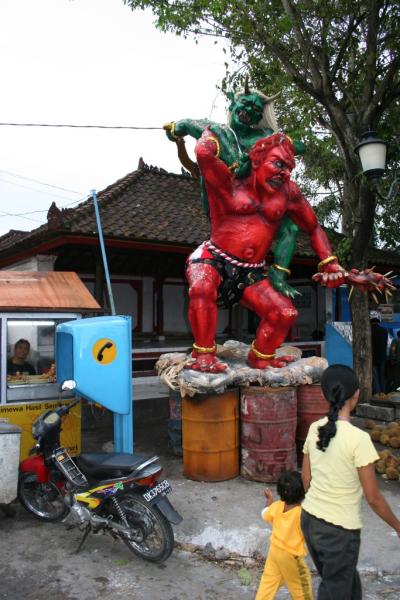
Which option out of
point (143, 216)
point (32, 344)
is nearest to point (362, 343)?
point (143, 216)

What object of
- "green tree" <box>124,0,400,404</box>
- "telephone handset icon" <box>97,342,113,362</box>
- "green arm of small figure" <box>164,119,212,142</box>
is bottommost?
"telephone handset icon" <box>97,342,113,362</box>

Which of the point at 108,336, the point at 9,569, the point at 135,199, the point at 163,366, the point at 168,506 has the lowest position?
the point at 9,569

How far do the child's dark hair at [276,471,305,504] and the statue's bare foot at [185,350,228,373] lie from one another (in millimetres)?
2449

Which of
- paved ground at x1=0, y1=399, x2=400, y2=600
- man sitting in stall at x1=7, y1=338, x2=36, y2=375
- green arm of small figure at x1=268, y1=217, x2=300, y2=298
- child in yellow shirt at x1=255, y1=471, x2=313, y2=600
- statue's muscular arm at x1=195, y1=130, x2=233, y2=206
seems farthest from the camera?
green arm of small figure at x1=268, y1=217, x2=300, y2=298

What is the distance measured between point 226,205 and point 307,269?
7.18 meters

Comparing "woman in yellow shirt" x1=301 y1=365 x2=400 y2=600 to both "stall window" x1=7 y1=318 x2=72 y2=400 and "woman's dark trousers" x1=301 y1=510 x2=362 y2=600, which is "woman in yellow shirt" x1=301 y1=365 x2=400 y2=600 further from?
"stall window" x1=7 y1=318 x2=72 y2=400

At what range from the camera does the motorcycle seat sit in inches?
148

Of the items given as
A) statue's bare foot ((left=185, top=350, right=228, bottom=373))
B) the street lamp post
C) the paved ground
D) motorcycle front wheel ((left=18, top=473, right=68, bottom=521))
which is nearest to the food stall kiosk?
motorcycle front wheel ((left=18, top=473, right=68, bottom=521))

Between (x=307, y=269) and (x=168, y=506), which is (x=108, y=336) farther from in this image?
(x=307, y=269)

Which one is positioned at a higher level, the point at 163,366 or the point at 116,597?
the point at 163,366

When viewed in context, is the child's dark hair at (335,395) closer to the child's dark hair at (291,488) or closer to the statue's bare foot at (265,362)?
the child's dark hair at (291,488)

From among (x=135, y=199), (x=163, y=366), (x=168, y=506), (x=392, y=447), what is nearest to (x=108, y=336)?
(x=163, y=366)

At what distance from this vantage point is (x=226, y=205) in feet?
17.3

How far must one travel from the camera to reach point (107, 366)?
4570 mm
